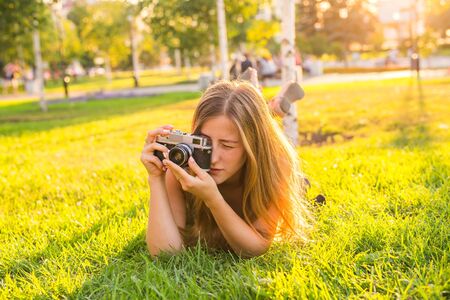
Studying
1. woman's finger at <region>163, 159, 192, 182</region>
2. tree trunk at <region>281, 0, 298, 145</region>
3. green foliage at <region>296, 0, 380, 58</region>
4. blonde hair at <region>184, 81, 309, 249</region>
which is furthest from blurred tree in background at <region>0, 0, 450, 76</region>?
woman's finger at <region>163, 159, 192, 182</region>

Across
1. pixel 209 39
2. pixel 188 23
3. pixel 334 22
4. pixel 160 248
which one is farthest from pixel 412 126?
pixel 334 22

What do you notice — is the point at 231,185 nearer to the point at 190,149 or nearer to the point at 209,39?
the point at 190,149

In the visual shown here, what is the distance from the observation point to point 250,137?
9.03 feet

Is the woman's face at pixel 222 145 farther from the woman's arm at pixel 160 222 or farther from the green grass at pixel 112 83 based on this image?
the green grass at pixel 112 83

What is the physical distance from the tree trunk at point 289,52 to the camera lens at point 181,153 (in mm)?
4432

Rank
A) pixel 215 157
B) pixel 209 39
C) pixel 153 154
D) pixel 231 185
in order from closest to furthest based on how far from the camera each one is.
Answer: pixel 215 157, pixel 153 154, pixel 231 185, pixel 209 39

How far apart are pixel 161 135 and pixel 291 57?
486cm

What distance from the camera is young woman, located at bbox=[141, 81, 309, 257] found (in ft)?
8.68

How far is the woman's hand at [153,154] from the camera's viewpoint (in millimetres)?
2667

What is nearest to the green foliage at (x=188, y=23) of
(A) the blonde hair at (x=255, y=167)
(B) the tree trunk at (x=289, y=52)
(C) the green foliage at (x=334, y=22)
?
(B) the tree trunk at (x=289, y=52)

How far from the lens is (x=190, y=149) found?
8.21 feet

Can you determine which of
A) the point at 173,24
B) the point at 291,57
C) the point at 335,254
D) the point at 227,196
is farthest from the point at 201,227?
the point at 173,24

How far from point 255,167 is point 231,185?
33 centimetres

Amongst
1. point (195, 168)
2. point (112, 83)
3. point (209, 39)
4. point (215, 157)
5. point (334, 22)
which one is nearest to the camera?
point (195, 168)
